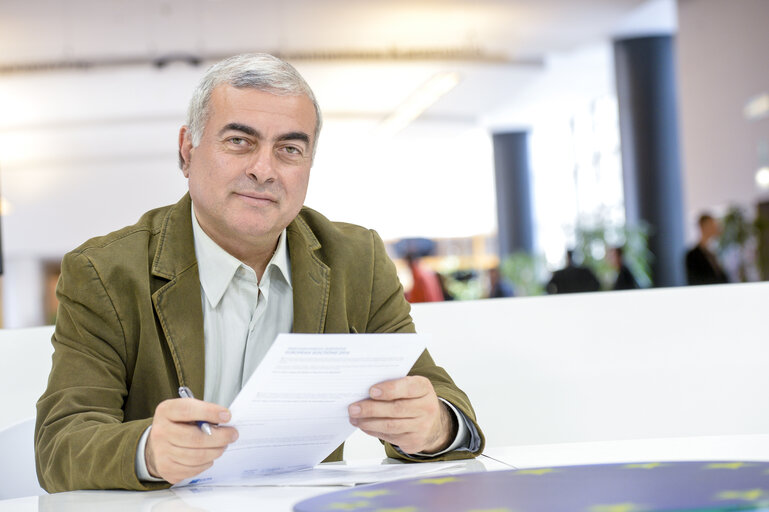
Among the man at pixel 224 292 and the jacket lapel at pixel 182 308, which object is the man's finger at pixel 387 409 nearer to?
the man at pixel 224 292

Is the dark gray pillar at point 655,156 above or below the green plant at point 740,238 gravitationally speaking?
above

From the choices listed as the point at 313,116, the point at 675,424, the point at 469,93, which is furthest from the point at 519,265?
the point at 313,116

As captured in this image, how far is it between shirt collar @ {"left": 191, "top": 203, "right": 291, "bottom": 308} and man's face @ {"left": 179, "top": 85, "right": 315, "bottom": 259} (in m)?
0.04

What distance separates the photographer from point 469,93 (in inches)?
496

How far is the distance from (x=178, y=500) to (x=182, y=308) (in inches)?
16.0

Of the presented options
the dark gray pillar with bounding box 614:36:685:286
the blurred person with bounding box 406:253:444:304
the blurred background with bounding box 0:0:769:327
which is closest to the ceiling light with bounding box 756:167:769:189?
the blurred background with bounding box 0:0:769:327

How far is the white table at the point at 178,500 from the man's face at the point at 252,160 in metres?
0.48

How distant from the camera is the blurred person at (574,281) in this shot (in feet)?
24.7

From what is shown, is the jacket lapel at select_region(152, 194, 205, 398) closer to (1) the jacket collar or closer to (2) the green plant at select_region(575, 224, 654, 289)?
(1) the jacket collar

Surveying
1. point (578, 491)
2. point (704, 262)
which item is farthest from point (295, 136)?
point (704, 262)

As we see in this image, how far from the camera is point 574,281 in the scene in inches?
298

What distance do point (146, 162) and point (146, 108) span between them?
105 inches

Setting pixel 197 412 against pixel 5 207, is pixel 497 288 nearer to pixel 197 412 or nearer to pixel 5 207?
pixel 5 207

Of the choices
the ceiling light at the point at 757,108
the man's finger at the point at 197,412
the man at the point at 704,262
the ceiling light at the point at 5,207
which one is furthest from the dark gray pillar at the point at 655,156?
the man's finger at the point at 197,412
